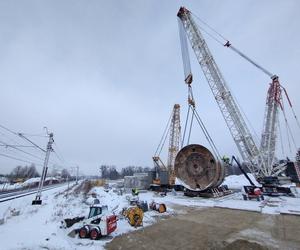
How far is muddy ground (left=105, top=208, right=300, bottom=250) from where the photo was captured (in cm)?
684

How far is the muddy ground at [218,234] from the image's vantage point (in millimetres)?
6843

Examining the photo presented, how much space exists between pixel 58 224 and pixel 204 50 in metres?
23.7

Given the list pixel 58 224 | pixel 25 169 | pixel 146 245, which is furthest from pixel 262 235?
pixel 25 169

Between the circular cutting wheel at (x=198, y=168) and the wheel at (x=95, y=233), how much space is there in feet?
47.8

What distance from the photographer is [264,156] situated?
2620 centimetres

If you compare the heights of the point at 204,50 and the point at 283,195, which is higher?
Answer: the point at 204,50

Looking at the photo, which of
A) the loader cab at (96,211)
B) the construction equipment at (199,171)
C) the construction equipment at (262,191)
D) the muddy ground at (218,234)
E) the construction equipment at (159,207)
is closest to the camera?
the muddy ground at (218,234)

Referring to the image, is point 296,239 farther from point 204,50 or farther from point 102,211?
point 204,50

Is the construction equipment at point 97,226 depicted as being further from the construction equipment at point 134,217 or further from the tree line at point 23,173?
the tree line at point 23,173

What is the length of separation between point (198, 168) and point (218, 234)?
1355cm

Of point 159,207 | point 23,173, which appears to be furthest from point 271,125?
point 23,173

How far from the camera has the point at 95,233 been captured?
7.68m

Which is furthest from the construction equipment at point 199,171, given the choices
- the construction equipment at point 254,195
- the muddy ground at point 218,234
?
the muddy ground at point 218,234

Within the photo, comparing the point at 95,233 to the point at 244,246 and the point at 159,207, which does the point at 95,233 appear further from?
the point at 159,207
